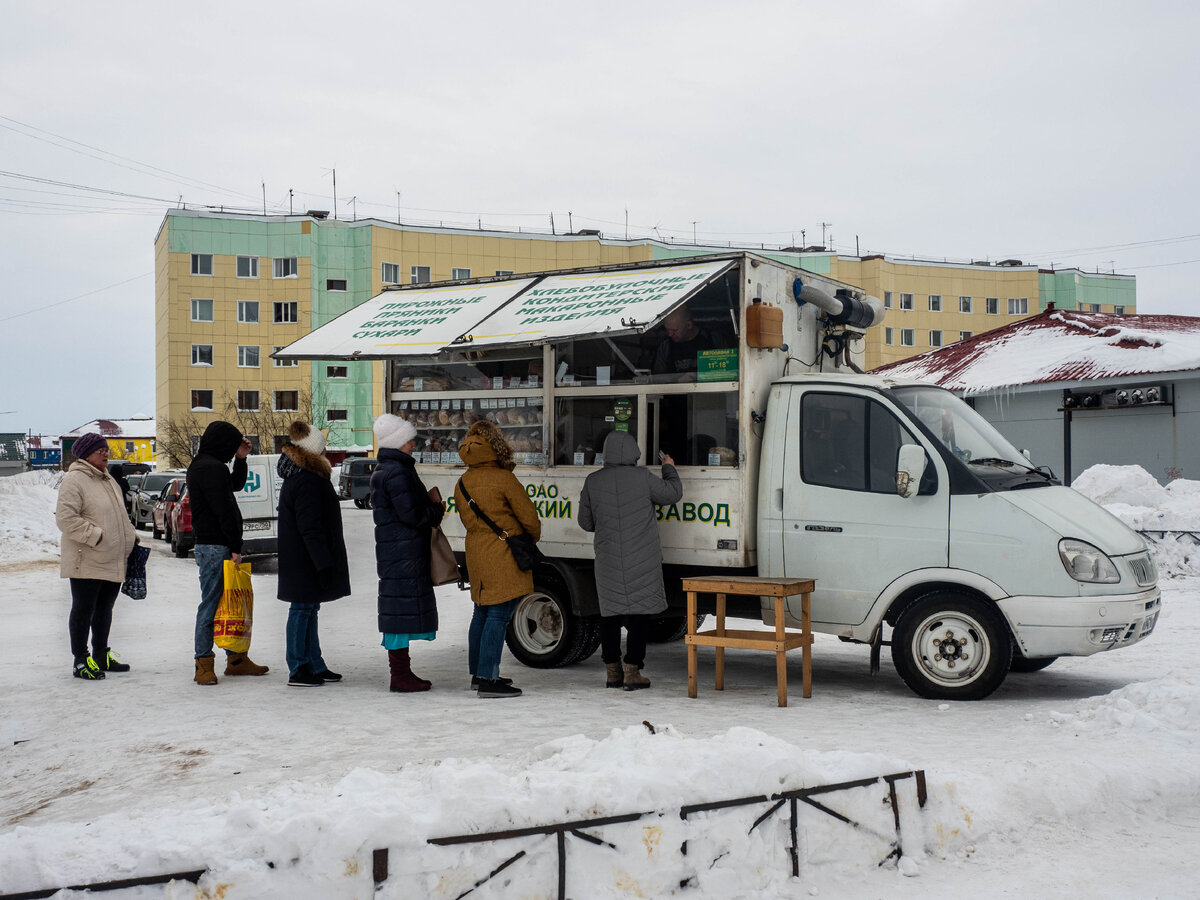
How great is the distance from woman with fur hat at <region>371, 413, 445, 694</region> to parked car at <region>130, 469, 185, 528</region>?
21600 mm

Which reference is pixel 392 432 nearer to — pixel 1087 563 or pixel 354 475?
pixel 1087 563

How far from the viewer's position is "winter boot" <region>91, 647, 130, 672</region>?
8.38 meters

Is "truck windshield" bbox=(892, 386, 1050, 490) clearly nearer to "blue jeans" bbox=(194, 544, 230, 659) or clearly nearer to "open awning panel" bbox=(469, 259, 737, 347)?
"open awning panel" bbox=(469, 259, 737, 347)

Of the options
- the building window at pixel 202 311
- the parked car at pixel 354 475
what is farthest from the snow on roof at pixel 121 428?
the parked car at pixel 354 475

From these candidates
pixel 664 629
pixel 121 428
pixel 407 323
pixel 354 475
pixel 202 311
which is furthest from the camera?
pixel 121 428

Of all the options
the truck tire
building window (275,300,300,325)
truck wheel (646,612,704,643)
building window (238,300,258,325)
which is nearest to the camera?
the truck tire

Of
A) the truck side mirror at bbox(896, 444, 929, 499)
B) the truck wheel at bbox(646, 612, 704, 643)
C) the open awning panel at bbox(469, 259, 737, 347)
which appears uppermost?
the open awning panel at bbox(469, 259, 737, 347)

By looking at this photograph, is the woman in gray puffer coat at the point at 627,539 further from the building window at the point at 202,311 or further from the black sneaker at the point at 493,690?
the building window at the point at 202,311

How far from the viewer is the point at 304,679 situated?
8070 mm

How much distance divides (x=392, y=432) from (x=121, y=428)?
112 metres

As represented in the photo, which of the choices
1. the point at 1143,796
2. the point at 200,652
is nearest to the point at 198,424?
the point at 200,652

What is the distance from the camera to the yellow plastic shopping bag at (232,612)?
841 cm

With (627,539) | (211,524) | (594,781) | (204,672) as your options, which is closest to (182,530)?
(211,524)

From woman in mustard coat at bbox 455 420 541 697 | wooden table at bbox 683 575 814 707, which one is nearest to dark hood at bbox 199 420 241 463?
woman in mustard coat at bbox 455 420 541 697
